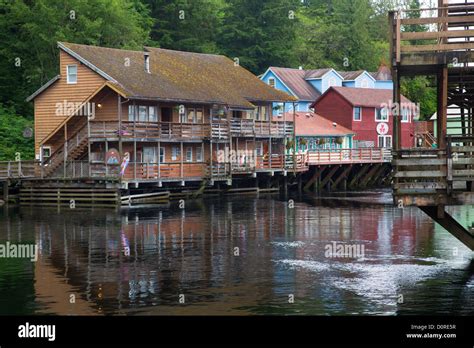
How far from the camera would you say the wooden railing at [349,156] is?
234 feet

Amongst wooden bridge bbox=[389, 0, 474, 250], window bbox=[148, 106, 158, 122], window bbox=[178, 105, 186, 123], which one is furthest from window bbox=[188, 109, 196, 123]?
wooden bridge bbox=[389, 0, 474, 250]

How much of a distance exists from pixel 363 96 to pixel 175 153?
30.8m

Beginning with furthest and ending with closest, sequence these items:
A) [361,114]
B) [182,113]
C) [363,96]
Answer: [363,96]
[361,114]
[182,113]

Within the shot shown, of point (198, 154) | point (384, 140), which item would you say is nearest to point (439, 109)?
point (198, 154)

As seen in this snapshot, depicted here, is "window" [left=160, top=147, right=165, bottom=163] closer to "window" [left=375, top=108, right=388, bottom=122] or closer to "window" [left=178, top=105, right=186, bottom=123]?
"window" [left=178, top=105, right=186, bottom=123]

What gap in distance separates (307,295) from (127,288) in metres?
4.76

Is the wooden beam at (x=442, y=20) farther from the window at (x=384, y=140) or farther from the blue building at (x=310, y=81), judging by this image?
the blue building at (x=310, y=81)

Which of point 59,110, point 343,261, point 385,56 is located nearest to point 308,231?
point 343,261

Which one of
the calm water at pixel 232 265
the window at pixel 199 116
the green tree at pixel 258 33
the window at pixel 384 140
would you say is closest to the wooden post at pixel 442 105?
the calm water at pixel 232 265

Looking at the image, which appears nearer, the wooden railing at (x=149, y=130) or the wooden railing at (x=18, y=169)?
the wooden railing at (x=149, y=130)

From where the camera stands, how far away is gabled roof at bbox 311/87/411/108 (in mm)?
83062

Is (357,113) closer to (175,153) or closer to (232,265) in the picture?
(175,153)

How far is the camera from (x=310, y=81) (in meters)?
95.4

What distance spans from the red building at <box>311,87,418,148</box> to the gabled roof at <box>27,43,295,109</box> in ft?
47.5
